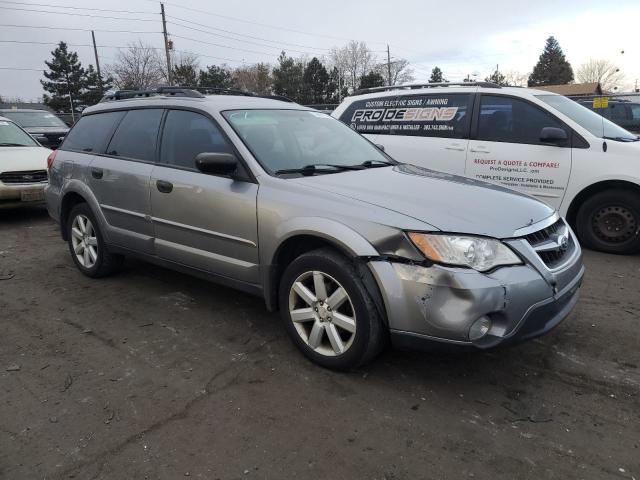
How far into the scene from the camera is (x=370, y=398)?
2.92m

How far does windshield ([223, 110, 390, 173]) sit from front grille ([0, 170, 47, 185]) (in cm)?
Result: 548

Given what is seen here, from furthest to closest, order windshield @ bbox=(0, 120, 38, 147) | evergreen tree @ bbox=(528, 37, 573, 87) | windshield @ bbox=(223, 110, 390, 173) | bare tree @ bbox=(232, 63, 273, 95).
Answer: evergreen tree @ bbox=(528, 37, 573, 87) < bare tree @ bbox=(232, 63, 273, 95) < windshield @ bbox=(0, 120, 38, 147) < windshield @ bbox=(223, 110, 390, 173)

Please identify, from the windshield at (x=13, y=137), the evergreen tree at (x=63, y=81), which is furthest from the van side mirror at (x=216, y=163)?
the evergreen tree at (x=63, y=81)

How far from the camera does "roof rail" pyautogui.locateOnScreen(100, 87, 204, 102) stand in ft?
14.4

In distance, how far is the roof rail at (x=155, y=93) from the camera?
440cm

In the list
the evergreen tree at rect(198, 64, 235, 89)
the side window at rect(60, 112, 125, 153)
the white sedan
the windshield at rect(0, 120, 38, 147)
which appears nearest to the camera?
the side window at rect(60, 112, 125, 153)

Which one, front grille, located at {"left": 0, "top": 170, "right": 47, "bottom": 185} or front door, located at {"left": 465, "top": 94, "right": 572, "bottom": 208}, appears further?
front grille, located at {"left": 0, "top": 170, "right": 47, "bottom": 185}

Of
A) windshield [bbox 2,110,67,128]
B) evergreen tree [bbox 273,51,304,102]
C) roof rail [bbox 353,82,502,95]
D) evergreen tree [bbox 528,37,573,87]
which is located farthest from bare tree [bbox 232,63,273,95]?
roof rail [bbox 353,82,502,95]

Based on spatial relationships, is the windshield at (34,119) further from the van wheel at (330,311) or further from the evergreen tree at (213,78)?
the evergreen tree at (213,78)

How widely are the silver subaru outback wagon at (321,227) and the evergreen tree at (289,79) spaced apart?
2022 inches

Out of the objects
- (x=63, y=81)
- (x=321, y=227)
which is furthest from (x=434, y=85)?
(x=63, y=81)

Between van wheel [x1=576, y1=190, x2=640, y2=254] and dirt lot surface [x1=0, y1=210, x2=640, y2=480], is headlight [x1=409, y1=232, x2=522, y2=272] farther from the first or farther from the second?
van wheel [x1=576, y1=190, x2=640, y2=254]

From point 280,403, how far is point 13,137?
8336 mm

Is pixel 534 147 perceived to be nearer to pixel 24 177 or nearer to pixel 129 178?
pixel 129 178
